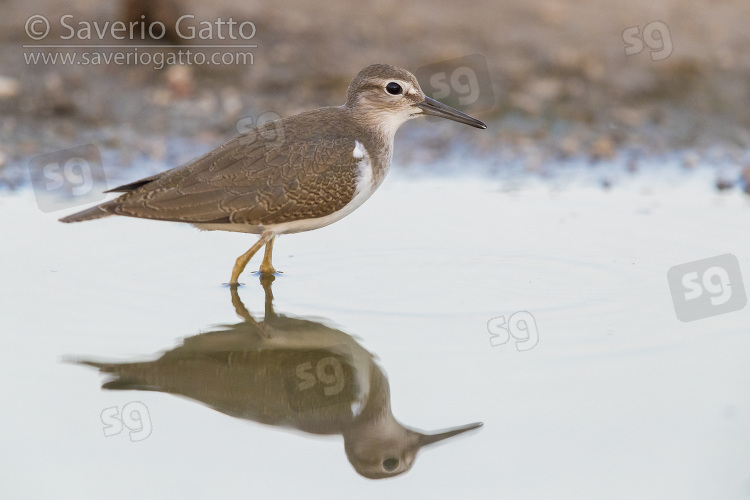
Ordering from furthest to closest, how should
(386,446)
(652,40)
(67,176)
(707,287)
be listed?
1. (652,40)
2. (67,176)
3. (707,287)
4. (386,446)

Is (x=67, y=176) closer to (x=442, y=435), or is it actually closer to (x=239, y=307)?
(x=239, y=307)

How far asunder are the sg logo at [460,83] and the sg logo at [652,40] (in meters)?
1.72

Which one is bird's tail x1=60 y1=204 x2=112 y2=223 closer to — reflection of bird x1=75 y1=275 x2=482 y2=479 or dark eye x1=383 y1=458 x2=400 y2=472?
reflection of bird x1=75 y1=275 x2=482 y2=479

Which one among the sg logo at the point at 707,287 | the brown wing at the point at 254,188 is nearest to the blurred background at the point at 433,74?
the sg logo at the point at 707,287

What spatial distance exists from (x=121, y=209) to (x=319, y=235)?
6.07ft

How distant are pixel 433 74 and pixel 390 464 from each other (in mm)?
7098

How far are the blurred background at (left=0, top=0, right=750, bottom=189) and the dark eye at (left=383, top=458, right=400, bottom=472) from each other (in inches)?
225

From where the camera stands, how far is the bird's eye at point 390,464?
5.03 metres

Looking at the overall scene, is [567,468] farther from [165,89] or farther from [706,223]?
[165,89]

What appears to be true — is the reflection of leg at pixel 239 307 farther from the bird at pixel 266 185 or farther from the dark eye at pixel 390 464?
the dark eye at pixel 390 464

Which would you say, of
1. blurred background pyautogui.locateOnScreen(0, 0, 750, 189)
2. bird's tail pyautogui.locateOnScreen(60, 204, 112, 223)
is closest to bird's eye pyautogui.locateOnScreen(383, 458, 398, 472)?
bird's tail pyautogui.locateOnScreen(60, 204, 112, 223)

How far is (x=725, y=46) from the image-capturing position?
12109 mm

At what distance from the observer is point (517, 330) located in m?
6.43

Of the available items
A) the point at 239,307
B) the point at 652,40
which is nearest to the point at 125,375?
the point at 239,307
